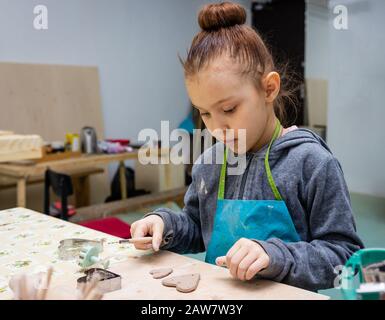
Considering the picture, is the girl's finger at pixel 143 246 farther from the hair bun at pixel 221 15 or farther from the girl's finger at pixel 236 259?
the hair bun at pixel 221 15

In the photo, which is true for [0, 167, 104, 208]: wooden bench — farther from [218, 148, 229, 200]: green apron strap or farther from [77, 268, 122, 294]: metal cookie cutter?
[77, 268, 122, 294]: metal cookie cutter

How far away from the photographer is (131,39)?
4.60 metres

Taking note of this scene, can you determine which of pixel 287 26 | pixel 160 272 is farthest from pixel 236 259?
pixel 287 26

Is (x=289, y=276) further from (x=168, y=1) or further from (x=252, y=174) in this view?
(x=168, y=1)

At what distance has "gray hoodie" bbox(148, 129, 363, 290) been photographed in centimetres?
78

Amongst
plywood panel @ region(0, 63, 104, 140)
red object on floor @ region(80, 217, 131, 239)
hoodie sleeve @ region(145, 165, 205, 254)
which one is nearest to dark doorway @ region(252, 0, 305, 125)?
plywood panel @ region(0, 63, 104, 140)

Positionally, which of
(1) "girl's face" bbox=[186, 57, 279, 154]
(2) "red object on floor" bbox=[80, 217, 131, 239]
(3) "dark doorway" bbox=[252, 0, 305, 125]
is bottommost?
(2) "red object on floor" bbox=[80, 217, 131, 239]

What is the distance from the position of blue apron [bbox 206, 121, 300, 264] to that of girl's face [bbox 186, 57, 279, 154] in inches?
3.1

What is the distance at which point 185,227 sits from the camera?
105 cm

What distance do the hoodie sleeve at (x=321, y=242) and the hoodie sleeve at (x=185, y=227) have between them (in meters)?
0.28

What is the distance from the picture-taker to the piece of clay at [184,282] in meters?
0.71

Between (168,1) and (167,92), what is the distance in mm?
959

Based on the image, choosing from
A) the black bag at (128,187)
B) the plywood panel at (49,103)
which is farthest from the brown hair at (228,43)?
the black bag at (128,187)

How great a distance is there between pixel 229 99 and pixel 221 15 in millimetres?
184
